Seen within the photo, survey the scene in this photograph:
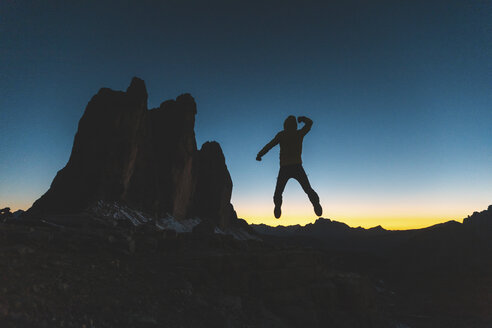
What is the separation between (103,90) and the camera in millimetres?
56344

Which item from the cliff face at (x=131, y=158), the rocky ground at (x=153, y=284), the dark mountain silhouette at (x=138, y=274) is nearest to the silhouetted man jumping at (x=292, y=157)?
the rocky ground at (x=153, y=284)

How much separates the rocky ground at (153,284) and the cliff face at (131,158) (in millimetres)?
38999

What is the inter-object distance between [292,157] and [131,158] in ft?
169

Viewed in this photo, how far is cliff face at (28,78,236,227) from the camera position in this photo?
49.2 meters

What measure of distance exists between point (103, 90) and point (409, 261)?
148 metres

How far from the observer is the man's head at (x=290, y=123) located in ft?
25.8

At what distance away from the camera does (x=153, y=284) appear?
9297 mm

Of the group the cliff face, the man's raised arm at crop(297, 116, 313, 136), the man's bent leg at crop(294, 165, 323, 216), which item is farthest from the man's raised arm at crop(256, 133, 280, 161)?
the cliff face

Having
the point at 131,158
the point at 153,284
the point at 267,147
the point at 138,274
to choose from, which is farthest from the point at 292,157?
the point at 131,158

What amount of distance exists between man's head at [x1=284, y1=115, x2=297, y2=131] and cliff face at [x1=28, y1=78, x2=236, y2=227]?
4698 cm

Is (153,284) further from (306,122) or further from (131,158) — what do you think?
(131,158)

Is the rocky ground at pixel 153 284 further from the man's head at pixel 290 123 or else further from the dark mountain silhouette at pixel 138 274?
the man's head at pixel 290 123

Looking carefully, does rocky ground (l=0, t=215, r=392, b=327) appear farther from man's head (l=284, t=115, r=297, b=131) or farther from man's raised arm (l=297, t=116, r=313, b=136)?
man's raised arm (l=297, t=116, r=313, b=136)

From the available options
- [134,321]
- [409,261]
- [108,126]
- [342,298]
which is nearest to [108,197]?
[108,126]
